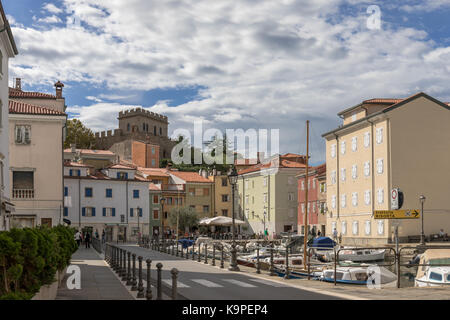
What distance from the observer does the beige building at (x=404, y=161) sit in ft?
178

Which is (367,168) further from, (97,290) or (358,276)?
(97,290)

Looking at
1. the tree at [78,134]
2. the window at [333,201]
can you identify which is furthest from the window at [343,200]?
the tree at [78,134]

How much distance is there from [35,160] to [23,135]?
2306 mm

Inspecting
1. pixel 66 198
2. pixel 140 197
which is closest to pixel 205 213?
pixel 140 197

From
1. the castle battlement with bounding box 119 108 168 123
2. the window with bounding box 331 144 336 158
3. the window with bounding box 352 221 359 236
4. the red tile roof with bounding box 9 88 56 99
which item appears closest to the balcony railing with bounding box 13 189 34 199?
the red tile roof with bounding box 9 88 56 99

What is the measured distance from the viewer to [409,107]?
5481 centimetres

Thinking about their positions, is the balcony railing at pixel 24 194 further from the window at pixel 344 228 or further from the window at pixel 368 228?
the window at pixel 344 228

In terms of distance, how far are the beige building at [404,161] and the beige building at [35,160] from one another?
28870 mm

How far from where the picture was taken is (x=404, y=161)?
179ft

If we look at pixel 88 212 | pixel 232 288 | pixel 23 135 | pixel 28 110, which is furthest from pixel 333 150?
pixel 232 288
